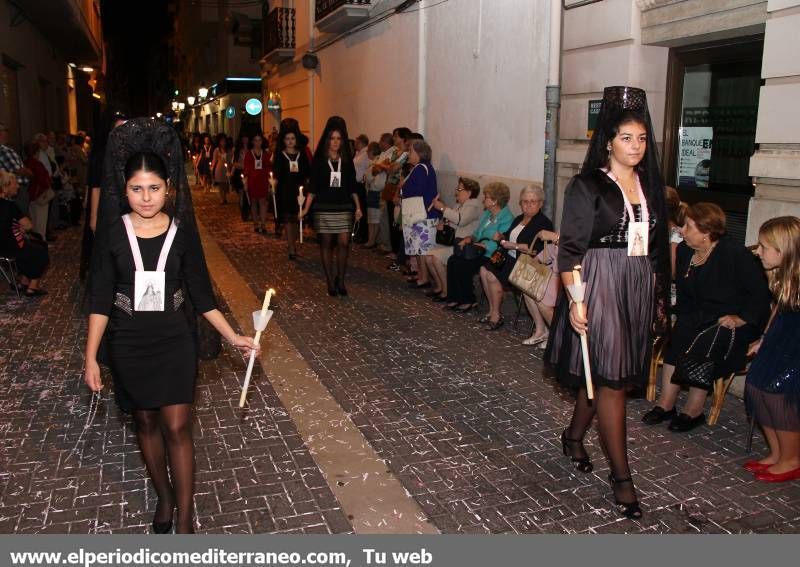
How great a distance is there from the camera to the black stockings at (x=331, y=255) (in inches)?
357

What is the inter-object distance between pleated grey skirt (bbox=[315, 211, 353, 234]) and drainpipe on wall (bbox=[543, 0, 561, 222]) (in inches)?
92.0

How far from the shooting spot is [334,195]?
9023 mm

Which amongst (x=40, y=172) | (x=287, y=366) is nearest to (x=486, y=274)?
(x=287, y=366)

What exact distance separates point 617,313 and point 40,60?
1976 centimetres

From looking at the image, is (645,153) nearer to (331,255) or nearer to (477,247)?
(477,247)

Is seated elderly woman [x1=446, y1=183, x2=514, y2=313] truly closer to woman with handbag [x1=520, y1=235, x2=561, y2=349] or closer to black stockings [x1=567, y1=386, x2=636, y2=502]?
woman with handbag [x1=520, y1=235, x2=561, y2=349]

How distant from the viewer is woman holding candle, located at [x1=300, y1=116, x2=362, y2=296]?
8977 mm

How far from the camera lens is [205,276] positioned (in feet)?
11.5

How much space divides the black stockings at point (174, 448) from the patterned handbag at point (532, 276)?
12.6 ft

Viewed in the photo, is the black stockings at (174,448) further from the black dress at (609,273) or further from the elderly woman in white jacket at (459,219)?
the elderly woman in white jacket at (459,219)

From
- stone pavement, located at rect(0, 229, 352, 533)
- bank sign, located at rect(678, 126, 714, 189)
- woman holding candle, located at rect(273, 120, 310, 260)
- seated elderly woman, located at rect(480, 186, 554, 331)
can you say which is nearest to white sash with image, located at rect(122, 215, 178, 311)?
stone pavement, located at rect(0, 229, 352, 533)

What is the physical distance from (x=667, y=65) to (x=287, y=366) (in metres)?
4.74

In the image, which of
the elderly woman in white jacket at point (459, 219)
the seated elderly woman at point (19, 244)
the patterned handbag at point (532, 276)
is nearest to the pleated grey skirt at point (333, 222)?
the elderly woman in white jacket at point (459, 219)

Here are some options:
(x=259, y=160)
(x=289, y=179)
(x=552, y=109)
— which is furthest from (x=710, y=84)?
(x=259, y=160)
